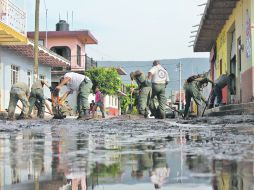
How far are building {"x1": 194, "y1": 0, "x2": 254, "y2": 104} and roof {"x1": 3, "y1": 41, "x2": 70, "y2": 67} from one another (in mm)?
8847

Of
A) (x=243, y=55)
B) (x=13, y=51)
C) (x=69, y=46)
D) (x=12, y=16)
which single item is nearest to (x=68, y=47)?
(x=69, y=46)

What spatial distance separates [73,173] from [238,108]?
31.9 feet

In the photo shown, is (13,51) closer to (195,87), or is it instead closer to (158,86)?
(158,86)

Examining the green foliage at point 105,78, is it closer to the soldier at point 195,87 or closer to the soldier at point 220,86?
the soldier at point 220,86

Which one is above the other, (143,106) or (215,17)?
(215,17)

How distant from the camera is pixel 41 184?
1798mm

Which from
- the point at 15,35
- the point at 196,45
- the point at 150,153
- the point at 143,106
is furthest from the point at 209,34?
the point at 150,153

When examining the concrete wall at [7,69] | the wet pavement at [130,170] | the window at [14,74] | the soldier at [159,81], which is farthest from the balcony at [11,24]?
the wet pavement at [130,170]

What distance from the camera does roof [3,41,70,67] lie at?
25216 mm

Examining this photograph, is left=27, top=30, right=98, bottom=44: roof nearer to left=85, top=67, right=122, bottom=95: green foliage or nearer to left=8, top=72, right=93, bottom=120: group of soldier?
left=85, top=67, right=122, bottom=95: green foliage

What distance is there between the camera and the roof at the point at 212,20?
17267mm

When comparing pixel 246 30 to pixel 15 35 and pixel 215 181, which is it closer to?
pixel 15 35

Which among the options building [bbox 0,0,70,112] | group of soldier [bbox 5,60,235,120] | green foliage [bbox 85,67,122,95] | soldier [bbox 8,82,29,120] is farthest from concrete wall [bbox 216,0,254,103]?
green foliage [bbox 85,67,122,95]

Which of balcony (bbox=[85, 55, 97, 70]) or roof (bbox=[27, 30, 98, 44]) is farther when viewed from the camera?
balcony (bbox=[85, 55, 97, 70])
